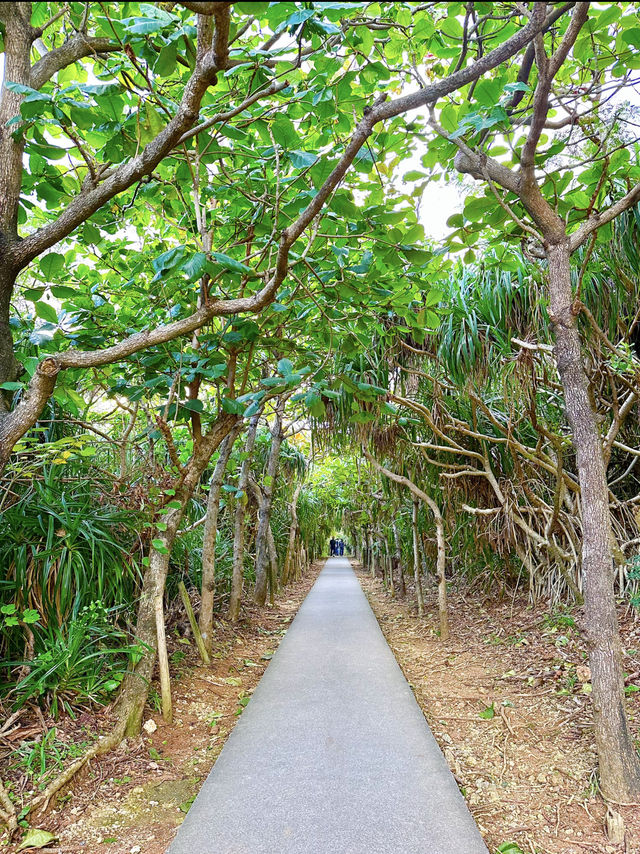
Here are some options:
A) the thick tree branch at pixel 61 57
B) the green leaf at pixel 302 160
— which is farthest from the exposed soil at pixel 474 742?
the thick tree branch at pixel 61 57

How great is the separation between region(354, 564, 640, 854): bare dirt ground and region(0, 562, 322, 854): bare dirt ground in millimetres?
1380

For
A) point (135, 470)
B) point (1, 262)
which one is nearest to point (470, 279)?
point (135, 470)

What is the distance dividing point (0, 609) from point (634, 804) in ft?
9.78

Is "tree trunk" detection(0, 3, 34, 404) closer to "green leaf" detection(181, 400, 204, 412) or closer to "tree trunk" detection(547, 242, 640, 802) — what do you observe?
"green leaf" detection(181, 400, 204, 412)

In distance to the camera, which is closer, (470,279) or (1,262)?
(1,262)

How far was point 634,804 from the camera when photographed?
2086 mm

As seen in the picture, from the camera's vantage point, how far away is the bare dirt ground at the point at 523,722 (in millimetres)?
2109

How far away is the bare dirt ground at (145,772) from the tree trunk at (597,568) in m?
1.92

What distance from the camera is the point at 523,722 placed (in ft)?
9.96

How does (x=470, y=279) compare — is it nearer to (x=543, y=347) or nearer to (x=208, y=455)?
(x=543, y=347)

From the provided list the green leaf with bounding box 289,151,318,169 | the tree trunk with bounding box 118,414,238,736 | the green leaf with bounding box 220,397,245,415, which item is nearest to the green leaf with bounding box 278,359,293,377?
the green leaf with bounding box 220,397,245,415

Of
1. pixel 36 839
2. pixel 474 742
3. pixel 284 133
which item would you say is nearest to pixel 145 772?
pixel 36 839

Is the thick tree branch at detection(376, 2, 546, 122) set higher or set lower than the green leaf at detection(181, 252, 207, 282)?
higher

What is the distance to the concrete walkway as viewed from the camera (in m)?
2.02
